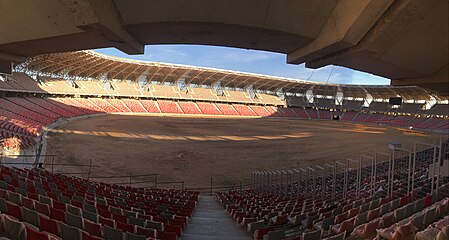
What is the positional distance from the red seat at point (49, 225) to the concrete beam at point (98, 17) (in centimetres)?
315

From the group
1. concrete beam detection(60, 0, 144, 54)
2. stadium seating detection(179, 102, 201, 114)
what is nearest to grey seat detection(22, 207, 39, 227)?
concrete beam detection(60, 0, 144, 54)

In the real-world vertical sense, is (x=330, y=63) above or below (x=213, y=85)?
below

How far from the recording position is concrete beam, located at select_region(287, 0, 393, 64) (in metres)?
5.20

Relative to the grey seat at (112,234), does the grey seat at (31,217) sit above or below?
above

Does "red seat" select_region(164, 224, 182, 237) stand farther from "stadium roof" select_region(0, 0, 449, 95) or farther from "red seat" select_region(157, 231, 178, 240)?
"stadium roof" select_region(0, 0, 449, 95)

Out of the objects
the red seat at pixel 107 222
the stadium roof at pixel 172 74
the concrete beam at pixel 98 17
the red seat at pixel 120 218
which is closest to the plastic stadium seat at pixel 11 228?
the red seat at pixel 107 222

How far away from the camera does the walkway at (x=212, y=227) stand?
22.0 feet

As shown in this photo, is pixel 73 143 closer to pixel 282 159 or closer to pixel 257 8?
pixel 282 159

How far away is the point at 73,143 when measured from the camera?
25.6m

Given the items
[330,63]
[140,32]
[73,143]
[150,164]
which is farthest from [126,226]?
[73,143]

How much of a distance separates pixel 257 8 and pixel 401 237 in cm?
424

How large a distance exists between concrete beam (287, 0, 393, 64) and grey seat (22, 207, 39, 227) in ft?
18.4

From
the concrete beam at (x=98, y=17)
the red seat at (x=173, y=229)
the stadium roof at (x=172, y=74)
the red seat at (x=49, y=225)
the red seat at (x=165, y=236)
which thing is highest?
the stadium roof at (x=172, y=74)

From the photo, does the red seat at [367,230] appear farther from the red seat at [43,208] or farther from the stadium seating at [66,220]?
the red seat at [43,208]
